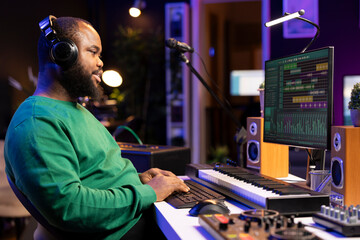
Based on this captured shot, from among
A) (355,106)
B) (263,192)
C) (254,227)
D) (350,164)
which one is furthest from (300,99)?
(254,227)

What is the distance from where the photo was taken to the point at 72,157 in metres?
1.14

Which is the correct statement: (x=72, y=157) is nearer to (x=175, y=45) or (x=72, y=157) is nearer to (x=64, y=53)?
(x=64, y=53)

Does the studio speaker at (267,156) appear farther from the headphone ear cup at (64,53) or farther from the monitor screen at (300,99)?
the headphone ear cup at (64,53)

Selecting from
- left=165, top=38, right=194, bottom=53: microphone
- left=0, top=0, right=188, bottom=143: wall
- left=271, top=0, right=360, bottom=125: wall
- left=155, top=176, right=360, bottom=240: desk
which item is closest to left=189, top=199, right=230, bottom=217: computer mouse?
left=155, top=176, right=360, bottom=240: desk

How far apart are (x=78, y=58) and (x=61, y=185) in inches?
17.4

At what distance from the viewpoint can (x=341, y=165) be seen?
1.23m

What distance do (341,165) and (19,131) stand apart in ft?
3.16

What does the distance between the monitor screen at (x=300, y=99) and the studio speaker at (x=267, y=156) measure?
0.29 ft

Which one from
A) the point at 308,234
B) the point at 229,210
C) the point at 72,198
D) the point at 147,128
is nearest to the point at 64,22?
the point at 72,198

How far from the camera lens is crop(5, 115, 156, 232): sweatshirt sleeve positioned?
3.49 feet

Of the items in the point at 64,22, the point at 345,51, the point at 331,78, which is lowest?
the point at 331,78

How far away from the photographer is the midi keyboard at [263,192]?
3.63 ft

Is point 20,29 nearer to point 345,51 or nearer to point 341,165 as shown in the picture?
point 345,51

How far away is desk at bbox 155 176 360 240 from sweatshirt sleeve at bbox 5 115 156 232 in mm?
84
